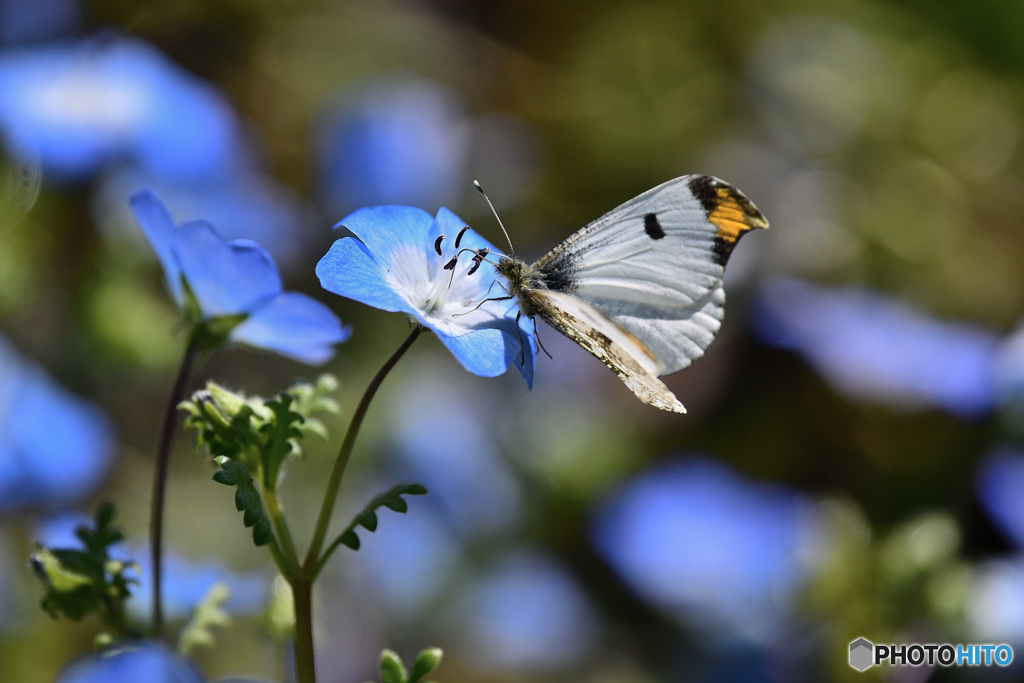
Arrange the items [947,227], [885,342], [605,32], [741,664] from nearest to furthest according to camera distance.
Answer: [741,664] < [885,342] < [947,227] < [605,32]

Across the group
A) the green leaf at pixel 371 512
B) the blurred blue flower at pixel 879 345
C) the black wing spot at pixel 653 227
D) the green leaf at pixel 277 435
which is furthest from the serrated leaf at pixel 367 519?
the blurred blue flower at pixel 879 345

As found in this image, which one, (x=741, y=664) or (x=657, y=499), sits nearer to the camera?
(x=741, y=664)

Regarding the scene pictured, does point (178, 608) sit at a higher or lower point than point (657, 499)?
higher

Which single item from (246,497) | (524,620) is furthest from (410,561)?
(246,497)

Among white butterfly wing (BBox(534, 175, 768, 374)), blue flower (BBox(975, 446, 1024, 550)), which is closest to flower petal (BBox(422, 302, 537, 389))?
white butterfly wing (BBox(534, 175, 768, 374))

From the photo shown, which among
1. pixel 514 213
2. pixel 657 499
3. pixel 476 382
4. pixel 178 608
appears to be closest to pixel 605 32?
pixel 514 213

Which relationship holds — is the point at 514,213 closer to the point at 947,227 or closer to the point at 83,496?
the point at 947,227

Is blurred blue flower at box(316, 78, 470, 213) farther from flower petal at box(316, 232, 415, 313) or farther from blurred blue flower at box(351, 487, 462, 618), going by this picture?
flower petal at box(316, 232, 415, 313)
